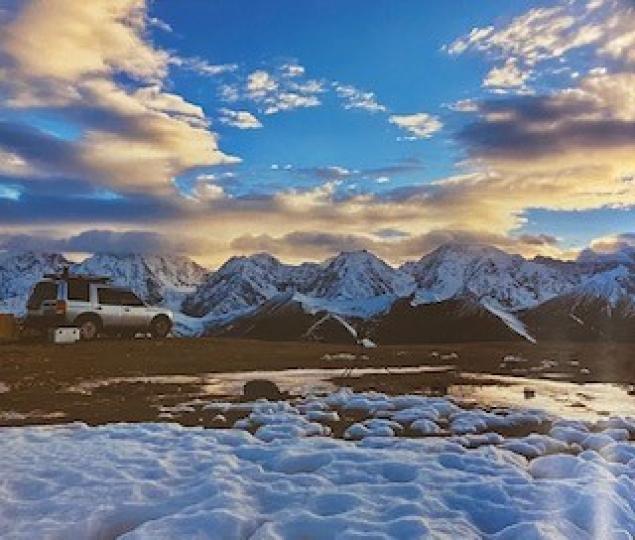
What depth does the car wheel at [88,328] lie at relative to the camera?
2681 centimetres

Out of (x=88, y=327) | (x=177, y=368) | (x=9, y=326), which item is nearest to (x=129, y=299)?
(x=88, y=327)

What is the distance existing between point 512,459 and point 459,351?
1948cm

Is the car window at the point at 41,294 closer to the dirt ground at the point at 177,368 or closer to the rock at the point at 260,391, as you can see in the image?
the dirt ground at the point at 177,368

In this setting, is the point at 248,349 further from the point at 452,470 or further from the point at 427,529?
the point at 427,529

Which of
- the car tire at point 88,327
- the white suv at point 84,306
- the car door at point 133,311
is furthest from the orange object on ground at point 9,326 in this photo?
the car door at point 133,311

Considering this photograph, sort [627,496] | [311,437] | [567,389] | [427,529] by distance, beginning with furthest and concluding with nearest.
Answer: [567,389], [311,437], [627,496], [427,529]

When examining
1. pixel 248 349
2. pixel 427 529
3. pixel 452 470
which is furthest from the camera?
pixel 248 349

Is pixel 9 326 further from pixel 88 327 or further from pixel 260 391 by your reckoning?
pixel 260 391

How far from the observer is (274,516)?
22.1ft

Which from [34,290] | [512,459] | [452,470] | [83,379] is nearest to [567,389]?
[512,459]

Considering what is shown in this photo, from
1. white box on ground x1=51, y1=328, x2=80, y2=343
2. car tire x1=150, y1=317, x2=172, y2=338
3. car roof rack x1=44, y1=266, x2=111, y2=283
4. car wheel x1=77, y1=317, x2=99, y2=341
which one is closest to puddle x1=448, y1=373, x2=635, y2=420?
white box on ground x1=51, y1=328, x2=80, y2=343

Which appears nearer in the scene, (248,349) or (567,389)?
(567,389)

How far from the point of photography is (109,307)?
27.8 meters

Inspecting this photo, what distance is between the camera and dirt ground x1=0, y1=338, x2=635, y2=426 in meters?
13.1
